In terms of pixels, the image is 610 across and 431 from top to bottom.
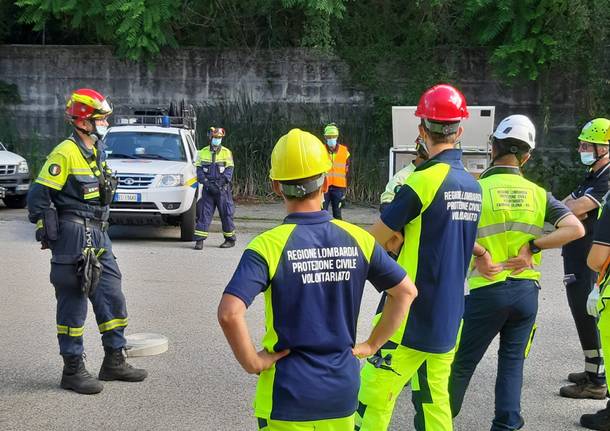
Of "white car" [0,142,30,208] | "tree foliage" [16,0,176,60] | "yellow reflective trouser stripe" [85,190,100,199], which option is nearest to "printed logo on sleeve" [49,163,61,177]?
"yellow reflective trouser stripe" [85,190,100,199]

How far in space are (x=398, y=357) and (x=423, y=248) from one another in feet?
1.83

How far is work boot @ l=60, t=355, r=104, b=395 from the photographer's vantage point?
20.2 feet

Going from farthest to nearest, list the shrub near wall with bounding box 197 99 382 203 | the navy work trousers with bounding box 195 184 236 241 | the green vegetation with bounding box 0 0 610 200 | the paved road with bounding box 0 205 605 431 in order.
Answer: the shrub near wall with bounding box 197 99 382 203 → the green vegetation with bounding box 0 0 610 200 → the navy work trousers with bounding box 195 184 236 241 → the paved road with bounding box 0 205 605 431

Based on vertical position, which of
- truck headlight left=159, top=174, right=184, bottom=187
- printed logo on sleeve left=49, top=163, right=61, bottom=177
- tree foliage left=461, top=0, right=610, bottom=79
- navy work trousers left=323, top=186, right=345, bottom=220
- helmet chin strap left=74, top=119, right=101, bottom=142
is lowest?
navy work trousers left=323, top=186, right=345, bottom=220

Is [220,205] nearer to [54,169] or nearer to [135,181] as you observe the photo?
[135,181]

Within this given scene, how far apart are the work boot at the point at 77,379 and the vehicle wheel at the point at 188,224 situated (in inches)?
303

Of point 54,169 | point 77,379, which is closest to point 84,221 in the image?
point 54,169

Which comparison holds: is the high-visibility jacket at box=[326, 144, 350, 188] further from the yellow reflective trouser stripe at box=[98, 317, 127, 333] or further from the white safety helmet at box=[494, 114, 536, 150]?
the white safety helmet at box=[494, 114, 536, 150]

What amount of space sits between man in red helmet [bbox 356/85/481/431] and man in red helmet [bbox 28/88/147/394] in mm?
2642

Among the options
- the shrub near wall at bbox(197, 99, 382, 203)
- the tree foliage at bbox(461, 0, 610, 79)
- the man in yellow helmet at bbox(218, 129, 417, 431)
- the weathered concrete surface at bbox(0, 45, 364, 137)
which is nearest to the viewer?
the man in yellow helmet at bbox(218, 129, 417, 431)

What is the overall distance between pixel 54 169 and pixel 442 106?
306cm

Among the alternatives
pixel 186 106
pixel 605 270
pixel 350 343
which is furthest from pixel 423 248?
pixel 186 106

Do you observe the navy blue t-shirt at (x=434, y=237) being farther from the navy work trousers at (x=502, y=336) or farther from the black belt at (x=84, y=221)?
the black belt at (x=84, y=221)

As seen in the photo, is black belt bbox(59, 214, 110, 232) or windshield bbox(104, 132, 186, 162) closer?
black belt bbox(59, 214, 110, 232)
